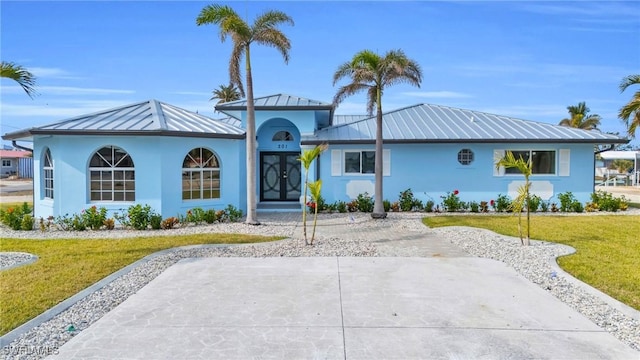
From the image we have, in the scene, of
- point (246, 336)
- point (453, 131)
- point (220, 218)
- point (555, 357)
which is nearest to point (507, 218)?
point (453, 131)

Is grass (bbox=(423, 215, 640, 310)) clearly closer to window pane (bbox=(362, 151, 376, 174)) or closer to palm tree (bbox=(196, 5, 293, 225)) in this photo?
window pane (bbox=(362, 151, 376, 174))

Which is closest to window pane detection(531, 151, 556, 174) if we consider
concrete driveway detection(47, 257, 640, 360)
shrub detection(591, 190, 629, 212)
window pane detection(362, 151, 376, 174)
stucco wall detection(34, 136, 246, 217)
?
shrub detection(591, 190, 629, 212)

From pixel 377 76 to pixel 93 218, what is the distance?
10189 mm

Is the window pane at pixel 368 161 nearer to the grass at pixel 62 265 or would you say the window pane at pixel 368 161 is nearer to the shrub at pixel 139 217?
the grass at pixel 62 265

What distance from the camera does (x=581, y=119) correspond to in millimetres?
40688

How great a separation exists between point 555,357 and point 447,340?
1073 mm

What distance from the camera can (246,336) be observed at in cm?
475

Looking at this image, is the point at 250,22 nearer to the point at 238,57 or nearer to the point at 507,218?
the point at 238,57

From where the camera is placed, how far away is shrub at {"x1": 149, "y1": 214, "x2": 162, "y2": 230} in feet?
41.5

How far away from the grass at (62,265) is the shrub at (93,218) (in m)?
1.70

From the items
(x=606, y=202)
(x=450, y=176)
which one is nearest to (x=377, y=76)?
(x=450, y=176)

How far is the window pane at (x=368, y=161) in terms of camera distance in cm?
1731

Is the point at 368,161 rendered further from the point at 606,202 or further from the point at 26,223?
the point at 26,223

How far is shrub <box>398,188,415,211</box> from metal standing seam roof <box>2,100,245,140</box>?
694 cm
